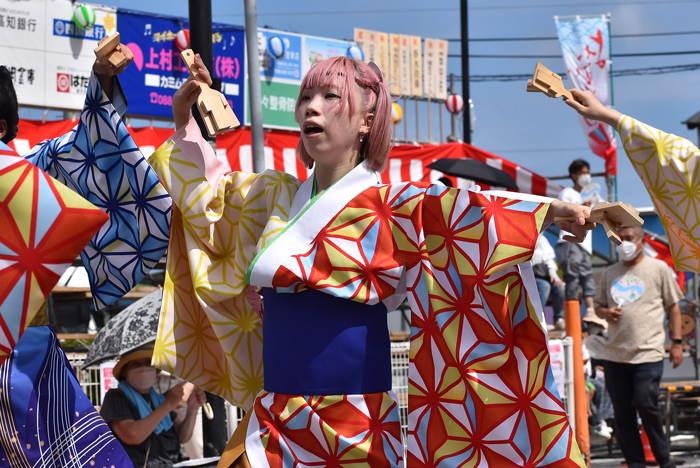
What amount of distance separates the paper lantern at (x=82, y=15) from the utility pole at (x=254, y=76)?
7.04 metres

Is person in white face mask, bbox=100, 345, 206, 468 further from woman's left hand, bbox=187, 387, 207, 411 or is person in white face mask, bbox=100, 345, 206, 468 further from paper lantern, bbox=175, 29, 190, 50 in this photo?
paper lantern, bbox=175, 29, 190, 50

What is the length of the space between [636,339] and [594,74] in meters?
4.73

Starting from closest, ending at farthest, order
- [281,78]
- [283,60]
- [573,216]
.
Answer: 1. [573,216]
2. [281,78]
3. [283,60]

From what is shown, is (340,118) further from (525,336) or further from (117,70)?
(525,336)

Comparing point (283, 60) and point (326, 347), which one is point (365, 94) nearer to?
point (326, 347)

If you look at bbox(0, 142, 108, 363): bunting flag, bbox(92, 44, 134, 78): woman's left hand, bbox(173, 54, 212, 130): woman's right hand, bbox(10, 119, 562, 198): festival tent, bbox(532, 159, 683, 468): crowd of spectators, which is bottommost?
bbox(532, 159, 683, 468): crowd of spectators

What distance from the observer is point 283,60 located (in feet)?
38.8

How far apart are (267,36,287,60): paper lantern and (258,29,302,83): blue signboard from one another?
45 mm

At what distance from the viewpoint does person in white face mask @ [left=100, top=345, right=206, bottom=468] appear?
3.43m

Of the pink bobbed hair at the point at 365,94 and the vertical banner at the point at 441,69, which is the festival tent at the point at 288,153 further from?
the pink bobbed hair at the point at 365,94

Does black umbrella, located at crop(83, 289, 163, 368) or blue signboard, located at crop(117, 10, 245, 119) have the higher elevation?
blue signboard, located at crop(117, 10, 245, 119)

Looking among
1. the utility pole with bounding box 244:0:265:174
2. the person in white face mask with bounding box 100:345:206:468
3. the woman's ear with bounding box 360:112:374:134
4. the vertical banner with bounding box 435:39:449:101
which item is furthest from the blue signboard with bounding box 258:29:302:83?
the woman's ear with bounding box 360:112:374:134

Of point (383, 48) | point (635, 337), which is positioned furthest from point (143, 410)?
point (383, 48)

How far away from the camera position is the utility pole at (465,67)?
1128 cm
